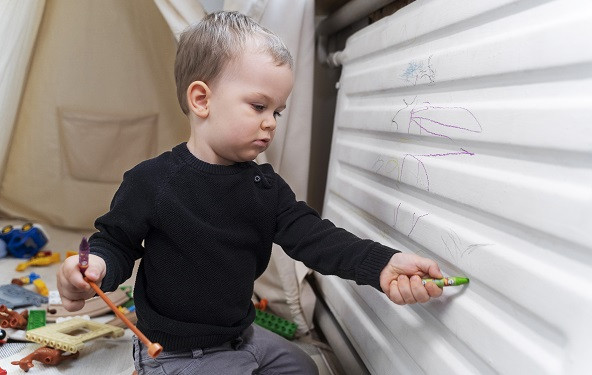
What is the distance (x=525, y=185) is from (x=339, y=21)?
31.0 inches

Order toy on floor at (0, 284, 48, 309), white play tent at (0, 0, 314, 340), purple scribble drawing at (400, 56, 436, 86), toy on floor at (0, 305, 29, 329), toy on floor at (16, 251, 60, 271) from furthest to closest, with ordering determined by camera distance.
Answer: white play tent at (0, 0, 314, 340), toy on floor at (16, 251, 60, 271), toy on floor at (0, 284, 48, 309), toy on floor at (0, 305, 29, 329), purple scribble drawing at (400, 56, 436, 86)

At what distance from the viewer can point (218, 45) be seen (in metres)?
0.72

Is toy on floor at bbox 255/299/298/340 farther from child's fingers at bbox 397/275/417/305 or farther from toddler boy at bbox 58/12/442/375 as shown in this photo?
child's fingers at bbox 397/275/417/305

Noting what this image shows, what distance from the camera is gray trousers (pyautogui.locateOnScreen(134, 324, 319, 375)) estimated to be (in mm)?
758

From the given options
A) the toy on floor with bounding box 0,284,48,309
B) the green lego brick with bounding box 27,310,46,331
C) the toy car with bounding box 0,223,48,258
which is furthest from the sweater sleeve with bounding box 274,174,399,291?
the toy car with bounding box 0,223,48,258

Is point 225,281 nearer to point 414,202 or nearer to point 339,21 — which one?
point 414,202

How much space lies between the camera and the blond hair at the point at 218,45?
2.34ft

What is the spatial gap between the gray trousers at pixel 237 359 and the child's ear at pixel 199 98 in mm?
351

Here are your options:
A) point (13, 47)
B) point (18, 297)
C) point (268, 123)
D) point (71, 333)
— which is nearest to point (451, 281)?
point (268, 123)

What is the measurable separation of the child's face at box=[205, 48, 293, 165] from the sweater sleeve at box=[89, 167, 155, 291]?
0.13 m

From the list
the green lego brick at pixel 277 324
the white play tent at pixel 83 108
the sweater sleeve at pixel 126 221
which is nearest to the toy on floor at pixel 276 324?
the green lego brick at pixel 277 324

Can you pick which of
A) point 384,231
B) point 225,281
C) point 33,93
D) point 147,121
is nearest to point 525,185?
point 384,231

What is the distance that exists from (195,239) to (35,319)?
525mm

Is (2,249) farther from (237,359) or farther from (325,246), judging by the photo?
(325,246)
